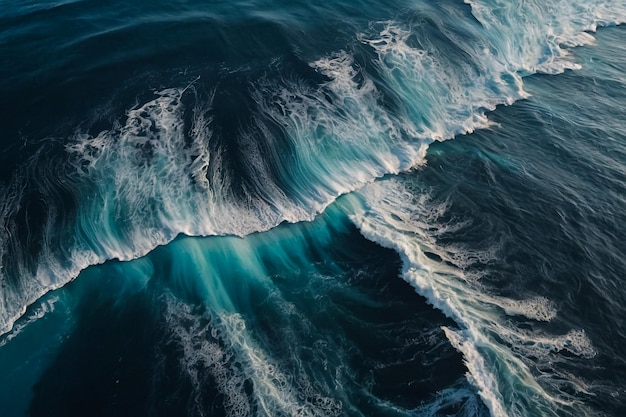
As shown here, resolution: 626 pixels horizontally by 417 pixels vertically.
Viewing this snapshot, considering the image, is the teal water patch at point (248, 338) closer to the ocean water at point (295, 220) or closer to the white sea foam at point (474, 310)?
the ocean water at point (295, 220)

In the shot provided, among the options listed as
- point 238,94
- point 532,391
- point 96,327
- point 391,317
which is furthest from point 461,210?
point 96,327

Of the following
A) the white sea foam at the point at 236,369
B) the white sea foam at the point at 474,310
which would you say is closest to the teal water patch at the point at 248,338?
the white sea foam at the point at 236,369

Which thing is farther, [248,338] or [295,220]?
[295,220]

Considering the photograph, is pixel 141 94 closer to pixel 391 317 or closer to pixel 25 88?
pixel 25 88

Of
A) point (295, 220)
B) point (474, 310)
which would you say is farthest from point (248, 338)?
point (474, 310)

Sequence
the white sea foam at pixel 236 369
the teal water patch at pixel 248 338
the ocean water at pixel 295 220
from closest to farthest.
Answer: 1. the white sea foam at pixel 236 369
2. the teal water patch at pixel 248 338
3. the ocean water at pixel 295 220

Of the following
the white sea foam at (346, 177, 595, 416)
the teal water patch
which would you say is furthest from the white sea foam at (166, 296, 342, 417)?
the white sea foam at (346, 177, 595, 416)

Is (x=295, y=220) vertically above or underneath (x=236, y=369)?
above

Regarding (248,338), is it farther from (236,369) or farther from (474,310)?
(474,310)
